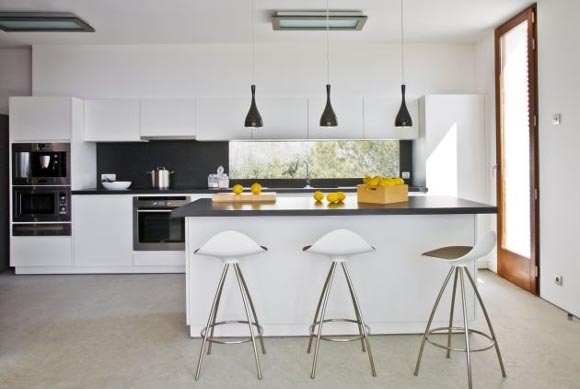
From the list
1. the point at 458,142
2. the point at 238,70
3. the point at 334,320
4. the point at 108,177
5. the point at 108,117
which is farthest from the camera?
the point at 108,177

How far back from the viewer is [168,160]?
23.2ft

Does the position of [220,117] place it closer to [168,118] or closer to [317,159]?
[168,118]

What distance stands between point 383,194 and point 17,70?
5.17 meters

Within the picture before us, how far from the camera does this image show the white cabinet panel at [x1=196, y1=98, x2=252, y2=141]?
6590 mm

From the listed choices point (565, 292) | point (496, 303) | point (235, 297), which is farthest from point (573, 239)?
point (235, 297)

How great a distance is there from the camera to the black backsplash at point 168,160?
7039 millimetres

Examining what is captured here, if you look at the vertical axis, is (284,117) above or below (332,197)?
above

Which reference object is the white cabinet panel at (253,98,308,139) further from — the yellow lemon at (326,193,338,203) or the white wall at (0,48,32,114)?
the white wall at (0,48,32,114)

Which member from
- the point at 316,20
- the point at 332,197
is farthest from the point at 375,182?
the point at 316,20

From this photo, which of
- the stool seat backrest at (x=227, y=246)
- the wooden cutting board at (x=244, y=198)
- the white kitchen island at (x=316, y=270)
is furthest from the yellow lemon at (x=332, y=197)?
the stool seat backrest at (x=227, y=246)

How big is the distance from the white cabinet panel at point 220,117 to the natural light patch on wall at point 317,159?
437 millimetres

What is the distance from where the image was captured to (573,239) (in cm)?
453

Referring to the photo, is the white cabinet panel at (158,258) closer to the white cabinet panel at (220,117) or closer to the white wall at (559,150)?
the white cabinet panel at (220,117)

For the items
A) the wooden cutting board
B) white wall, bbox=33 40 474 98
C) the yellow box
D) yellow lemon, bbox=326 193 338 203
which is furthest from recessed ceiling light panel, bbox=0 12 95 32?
the yellow box
